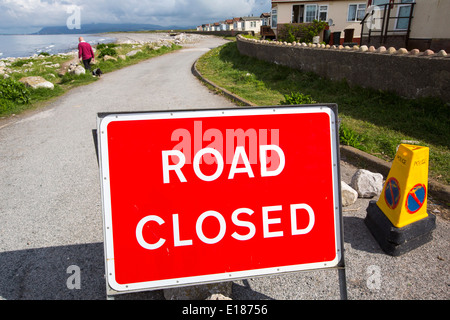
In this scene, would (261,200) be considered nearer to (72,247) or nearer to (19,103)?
(72,247)

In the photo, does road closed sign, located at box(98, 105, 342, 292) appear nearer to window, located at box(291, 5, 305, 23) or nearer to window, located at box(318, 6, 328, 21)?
window, located at box(318, 6, 328, 21)

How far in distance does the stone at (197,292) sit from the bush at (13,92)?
31.5ft

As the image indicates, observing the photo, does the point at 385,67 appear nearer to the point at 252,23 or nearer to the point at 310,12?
the point at 310,12

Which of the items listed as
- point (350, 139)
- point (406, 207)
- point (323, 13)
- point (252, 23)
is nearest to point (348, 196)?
point (406, 207)

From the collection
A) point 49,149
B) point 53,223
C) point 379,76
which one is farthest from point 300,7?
point 53,223

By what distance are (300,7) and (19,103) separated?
27864 mm

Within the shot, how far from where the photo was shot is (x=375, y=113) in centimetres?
628

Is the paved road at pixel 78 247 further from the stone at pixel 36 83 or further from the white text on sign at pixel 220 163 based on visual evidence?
the stone at pixel 36 83

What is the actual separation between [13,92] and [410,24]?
13969mm

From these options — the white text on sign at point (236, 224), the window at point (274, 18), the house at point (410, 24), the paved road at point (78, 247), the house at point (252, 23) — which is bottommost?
the paved road at point (78, 247)

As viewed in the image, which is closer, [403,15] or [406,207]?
[406,207]

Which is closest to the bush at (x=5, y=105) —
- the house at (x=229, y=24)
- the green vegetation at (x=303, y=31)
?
the green vegetation at (x=303, y=31)

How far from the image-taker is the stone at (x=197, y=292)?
7.61ft

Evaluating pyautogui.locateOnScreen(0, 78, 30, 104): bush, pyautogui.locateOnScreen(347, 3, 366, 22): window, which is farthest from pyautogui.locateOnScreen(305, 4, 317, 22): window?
pyautogui.locateOnScreen(0, 78, 30, 104): bush
